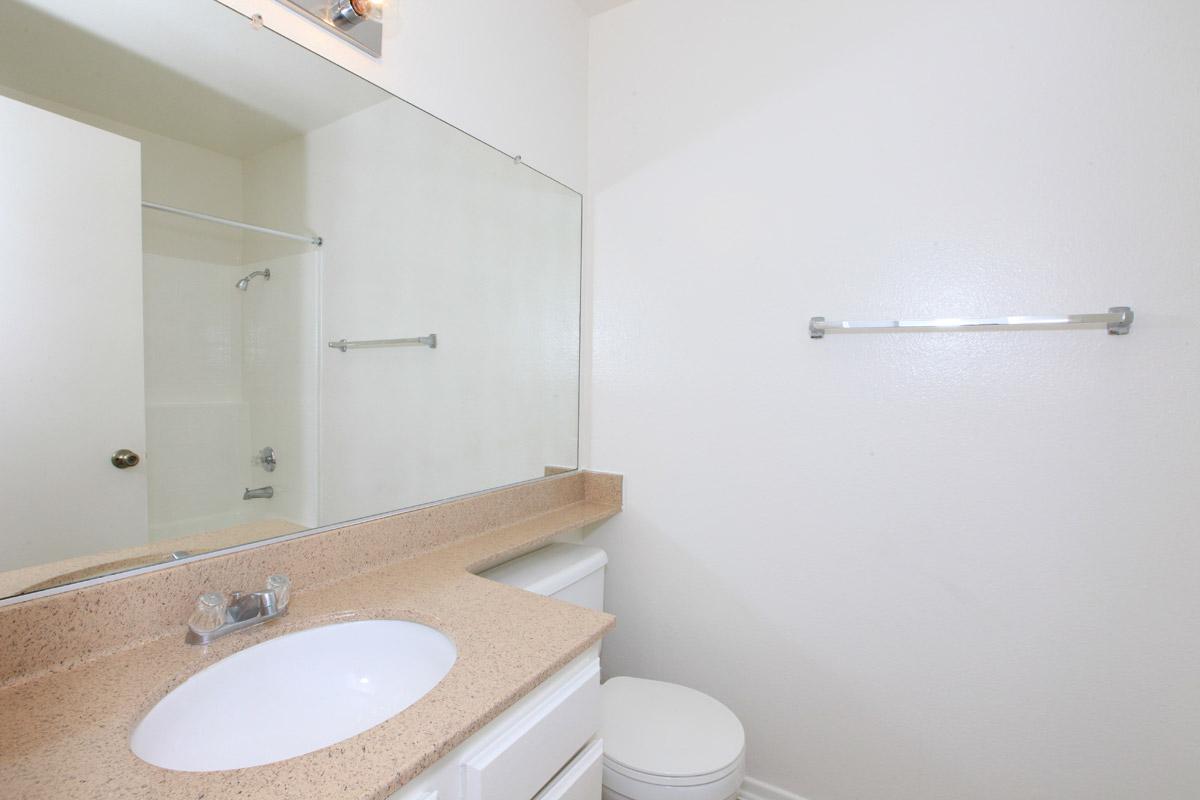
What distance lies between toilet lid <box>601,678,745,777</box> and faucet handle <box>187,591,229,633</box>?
2.72 feet

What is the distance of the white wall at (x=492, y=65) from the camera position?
1148mm

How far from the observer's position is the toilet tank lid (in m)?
1.33

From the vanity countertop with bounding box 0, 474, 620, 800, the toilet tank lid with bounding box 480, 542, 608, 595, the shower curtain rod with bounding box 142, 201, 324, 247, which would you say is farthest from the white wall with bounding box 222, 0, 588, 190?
the toilet tank lid with bounding box 480, 542, 608, 595

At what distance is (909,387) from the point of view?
4.28 ft

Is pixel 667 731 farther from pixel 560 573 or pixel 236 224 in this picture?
pixel 236 224

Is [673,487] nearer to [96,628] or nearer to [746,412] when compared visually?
[746,412]

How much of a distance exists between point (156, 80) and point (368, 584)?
0.96 metres

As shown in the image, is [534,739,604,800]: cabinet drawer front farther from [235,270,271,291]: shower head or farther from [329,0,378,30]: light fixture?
[329,0,378,30]: light fixture

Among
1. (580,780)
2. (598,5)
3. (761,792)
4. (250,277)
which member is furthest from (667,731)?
(598,5)

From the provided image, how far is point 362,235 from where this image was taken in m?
1.21

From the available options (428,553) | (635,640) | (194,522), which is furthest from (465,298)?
(635,640)

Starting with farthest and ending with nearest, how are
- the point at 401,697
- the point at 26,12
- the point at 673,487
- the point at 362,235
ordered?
the point at 673,487 < the point at 362,235 < the point at 401,697 < the point at 26,12

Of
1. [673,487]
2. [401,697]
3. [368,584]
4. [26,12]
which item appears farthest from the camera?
[673,487]

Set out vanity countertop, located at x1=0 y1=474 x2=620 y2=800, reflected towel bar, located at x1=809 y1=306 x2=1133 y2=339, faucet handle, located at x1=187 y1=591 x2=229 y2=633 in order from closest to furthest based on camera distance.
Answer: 1. vanity countertop, located at x1=0 y1=474 x2=620 y2=800
2. faucet handle, located at x1=187 y1=591 x2=229 y2=633
3. reflected towel bar, located at x1=809 y1=306 x2=1133 y2=339
